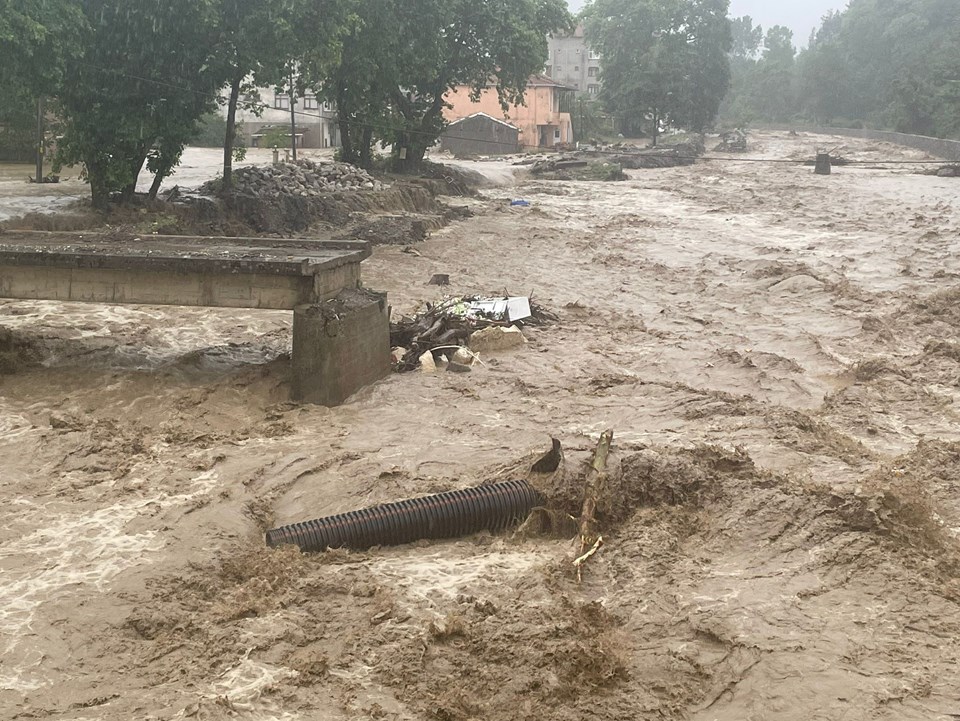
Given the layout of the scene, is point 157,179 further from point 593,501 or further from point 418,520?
point 593,501

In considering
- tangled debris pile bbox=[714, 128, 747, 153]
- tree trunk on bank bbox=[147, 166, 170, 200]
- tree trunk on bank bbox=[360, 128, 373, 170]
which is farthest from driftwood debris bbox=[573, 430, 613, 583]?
tangled debris pile bbox=[714, 128, 747, 153]

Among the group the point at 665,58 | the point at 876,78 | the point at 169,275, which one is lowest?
the point at 169,275

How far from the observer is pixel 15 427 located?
26.2 ft

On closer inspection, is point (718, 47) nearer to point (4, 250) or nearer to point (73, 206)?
point (73, 206)

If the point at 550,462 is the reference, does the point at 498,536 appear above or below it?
below

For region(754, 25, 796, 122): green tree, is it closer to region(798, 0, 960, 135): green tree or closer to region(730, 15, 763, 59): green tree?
region(798, 0, 960, 135): green tree

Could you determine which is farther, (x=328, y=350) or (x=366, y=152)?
(x=366, y=152)

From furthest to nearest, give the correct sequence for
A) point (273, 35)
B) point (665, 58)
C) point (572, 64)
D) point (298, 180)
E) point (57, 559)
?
point (572, 64), point (665, 58), point (298, 180), point (273, 35), point (57, 559)

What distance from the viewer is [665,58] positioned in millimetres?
56719

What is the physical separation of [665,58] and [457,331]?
50693 mm

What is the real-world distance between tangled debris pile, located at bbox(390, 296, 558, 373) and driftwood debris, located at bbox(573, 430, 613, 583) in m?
3.12

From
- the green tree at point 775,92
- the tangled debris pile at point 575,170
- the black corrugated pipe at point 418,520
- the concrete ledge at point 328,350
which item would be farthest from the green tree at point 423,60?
the green tree at point 775,92

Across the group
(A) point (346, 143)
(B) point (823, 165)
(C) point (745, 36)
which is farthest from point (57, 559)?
(C) point (745, 36)

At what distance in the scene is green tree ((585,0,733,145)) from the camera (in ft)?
186
